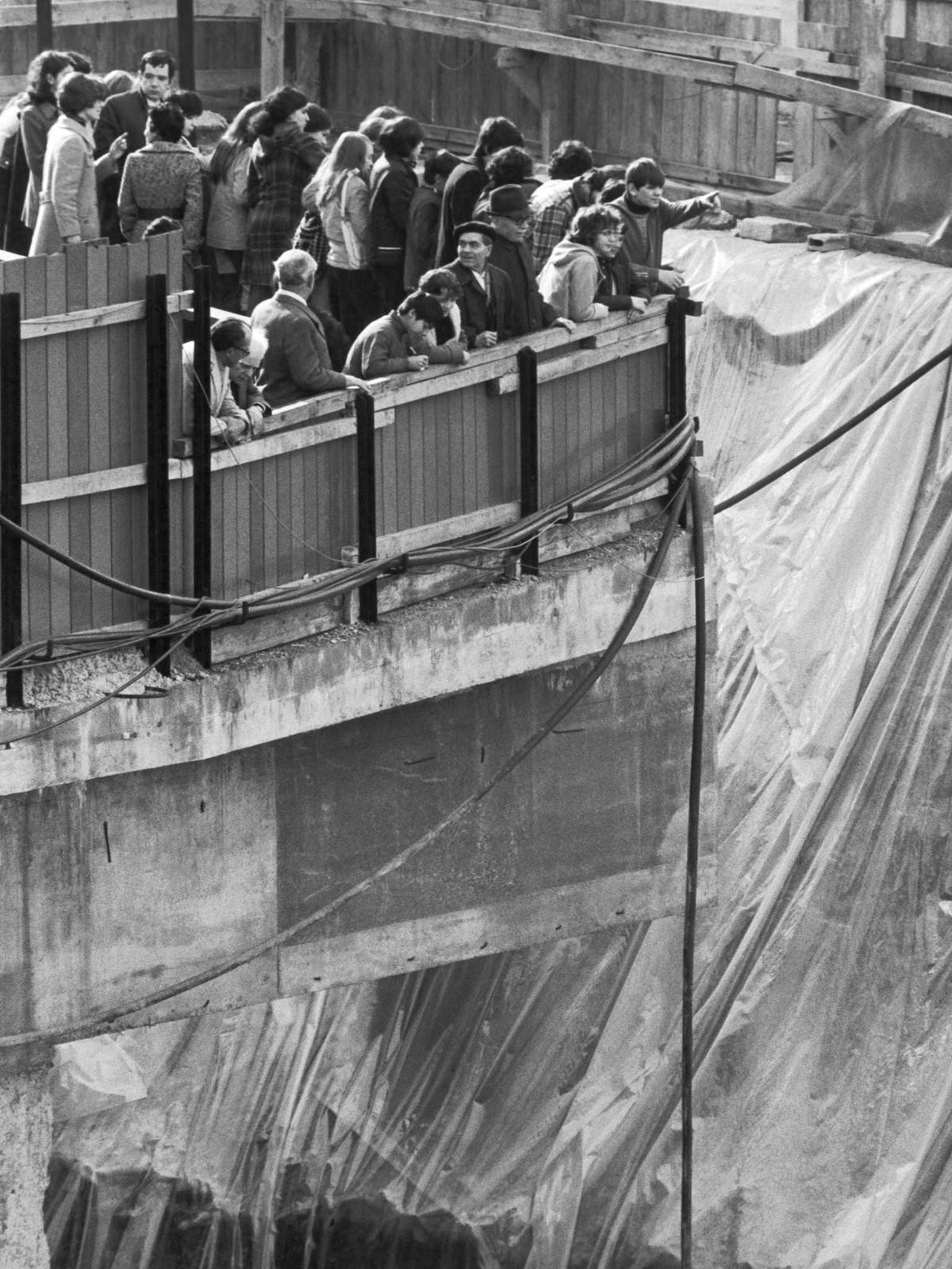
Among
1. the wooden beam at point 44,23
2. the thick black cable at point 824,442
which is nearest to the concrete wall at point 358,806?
the thick black cable at point 824,442

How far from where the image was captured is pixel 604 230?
1167 cm

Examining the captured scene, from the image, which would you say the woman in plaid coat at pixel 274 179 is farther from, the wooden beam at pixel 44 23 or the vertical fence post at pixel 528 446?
the wooden beam at pixel 44 23

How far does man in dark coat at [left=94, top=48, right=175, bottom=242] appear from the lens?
13805mm

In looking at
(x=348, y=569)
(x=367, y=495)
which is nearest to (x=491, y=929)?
(x=348, y=569)

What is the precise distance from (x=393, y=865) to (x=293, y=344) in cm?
253

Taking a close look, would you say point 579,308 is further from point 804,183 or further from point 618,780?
point 804,183

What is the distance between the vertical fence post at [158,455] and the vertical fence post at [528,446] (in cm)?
220

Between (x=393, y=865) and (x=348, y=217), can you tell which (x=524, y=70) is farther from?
(x=393, y=865)

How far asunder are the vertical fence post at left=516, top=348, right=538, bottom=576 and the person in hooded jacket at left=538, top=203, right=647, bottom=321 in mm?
447

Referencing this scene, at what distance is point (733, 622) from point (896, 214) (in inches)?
135

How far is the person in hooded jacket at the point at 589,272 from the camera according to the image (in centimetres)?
1145

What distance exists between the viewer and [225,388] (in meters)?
9.77

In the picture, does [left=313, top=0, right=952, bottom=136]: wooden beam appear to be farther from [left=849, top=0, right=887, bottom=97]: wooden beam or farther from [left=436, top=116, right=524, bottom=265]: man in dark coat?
[left=436, top=116, right=524, bottom=265]: man in dark coat

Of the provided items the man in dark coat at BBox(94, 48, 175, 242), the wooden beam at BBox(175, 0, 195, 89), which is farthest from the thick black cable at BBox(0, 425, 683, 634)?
the wooden beam at BBox(175, 0, 195, 89)
